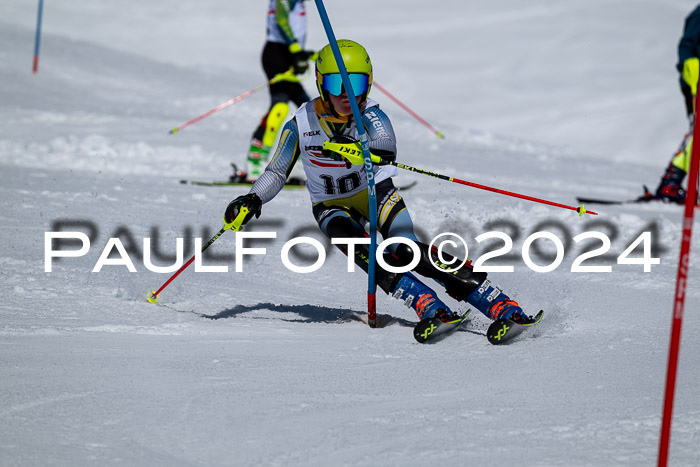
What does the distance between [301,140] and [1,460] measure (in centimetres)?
264

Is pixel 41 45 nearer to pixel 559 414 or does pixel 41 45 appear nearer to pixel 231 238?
pixel 231 238

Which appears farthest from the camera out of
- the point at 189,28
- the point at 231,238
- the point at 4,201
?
the point at 189,28

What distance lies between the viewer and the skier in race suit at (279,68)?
9.94 m

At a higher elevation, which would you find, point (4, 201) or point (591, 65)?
point (591, 65)

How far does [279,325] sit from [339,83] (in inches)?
51.6

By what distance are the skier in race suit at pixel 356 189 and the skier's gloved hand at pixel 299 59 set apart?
495 centimetres

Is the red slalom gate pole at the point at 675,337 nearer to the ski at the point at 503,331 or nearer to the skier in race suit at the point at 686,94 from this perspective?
the ski at the point at 503,331

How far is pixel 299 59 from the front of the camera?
10.1 meters

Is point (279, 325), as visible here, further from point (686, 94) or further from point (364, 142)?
point (686, 94)

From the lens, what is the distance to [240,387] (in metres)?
3.60

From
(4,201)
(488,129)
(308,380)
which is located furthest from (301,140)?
(488,129)

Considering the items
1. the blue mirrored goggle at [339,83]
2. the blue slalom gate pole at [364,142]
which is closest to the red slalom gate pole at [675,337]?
the blue slalom gate pole at [364,142]

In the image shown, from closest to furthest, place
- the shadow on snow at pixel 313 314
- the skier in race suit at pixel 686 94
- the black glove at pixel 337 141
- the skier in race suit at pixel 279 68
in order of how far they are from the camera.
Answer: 1. the black glove at pixel 337 141
2. the shadow on snow at pixel 313 314
3. the skier in race suit at pixel 686 94
4. the skier in race suit at pixel 279 68

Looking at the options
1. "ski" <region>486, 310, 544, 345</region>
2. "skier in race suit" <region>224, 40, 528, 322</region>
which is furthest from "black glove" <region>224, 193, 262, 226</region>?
"ski" <region>486, 310, 544, 345</region>
